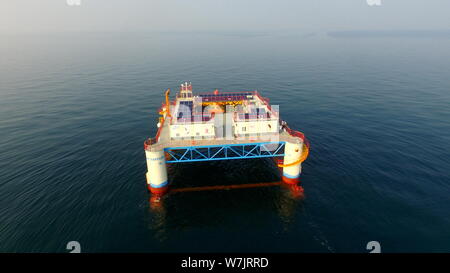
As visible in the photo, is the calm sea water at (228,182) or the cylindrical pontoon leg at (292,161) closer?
the calm sea water at (228,182)

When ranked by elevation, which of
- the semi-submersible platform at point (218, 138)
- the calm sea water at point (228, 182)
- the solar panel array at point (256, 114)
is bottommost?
the calm sea water at point (228, 182)

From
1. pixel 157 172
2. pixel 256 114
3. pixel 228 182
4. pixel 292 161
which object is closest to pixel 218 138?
pixel 256 114

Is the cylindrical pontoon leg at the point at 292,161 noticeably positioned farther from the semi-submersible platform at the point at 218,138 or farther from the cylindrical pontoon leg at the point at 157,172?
the cylindrical pontoon leg at the point at 157,172

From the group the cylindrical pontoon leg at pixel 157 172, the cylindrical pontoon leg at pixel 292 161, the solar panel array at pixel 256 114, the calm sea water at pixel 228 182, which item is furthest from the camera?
the solar panel array at pixel 256 114

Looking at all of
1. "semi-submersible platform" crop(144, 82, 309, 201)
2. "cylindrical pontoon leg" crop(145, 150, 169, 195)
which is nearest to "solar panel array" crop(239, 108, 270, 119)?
"semi-submersible platform" crop(144, 82, 309, 201)

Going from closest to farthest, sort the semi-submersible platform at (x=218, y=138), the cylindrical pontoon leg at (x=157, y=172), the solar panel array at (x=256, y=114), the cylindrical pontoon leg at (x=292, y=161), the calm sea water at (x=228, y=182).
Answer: the calm sea water at (x=228, y=182)
the cylindrical pontoon leg at (x=157, y=172)
the semi-submersible platform at (x=218, y=138)
the cylindrical pontoon leg at (x=292, y=161)
the solar panel array at (x=256, y=114)

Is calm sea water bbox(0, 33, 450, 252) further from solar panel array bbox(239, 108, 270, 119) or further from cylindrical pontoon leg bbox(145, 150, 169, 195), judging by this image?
solar panel array bbox(239, 108, 270, 119)

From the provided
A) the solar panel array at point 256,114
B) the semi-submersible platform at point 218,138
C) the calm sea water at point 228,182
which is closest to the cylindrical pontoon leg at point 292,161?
the semi-submersible platform at point 218,138

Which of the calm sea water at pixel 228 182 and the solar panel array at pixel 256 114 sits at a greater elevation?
the solar panel array at pixel 256 114

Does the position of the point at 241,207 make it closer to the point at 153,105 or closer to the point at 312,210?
the point at 312,210
